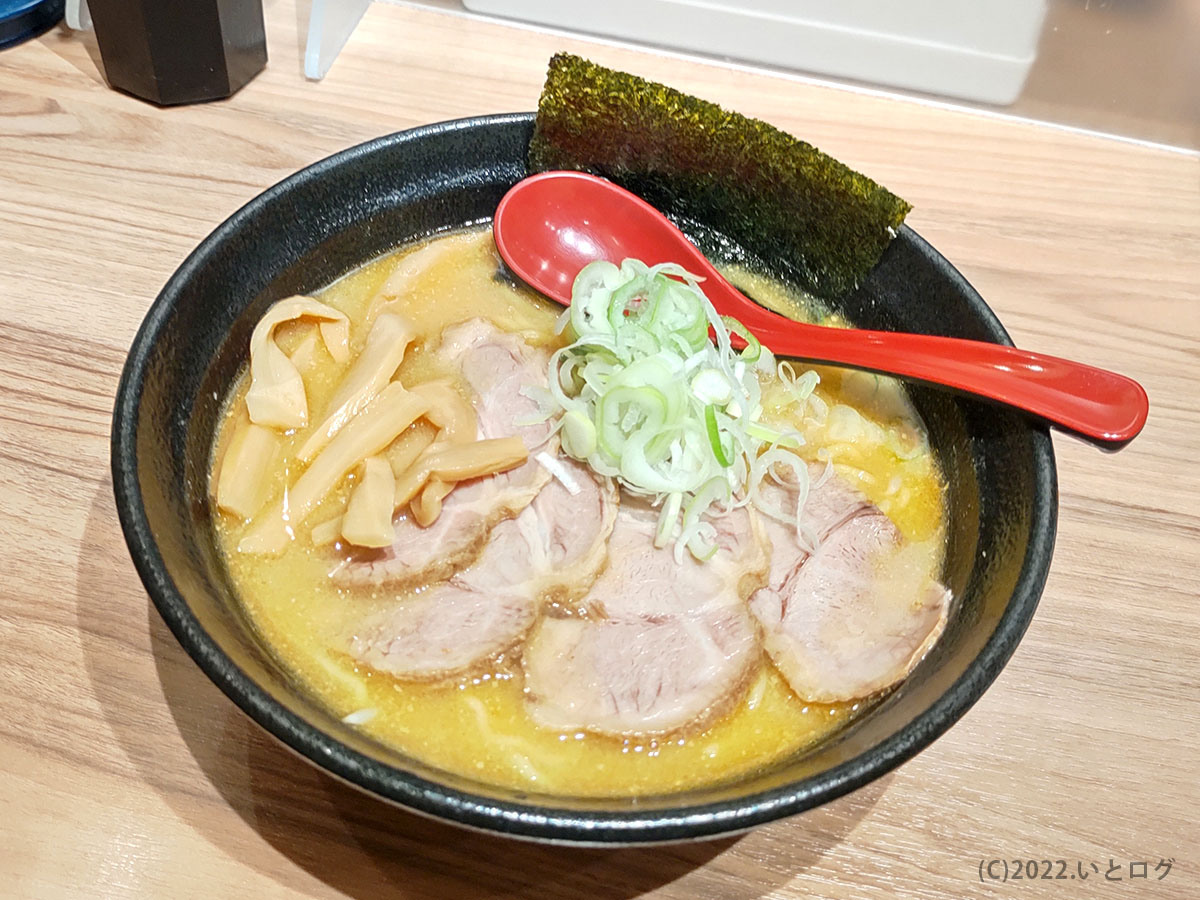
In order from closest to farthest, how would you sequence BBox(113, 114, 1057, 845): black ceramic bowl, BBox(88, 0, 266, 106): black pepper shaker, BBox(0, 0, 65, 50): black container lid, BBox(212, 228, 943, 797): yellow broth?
BBox(113, 114, 1057, 845): black ceramic bowl, BBox(212, 228, 943, 797): yellow broth, BBox(88, 0, 266, 106): black pepper shaker, BBox(0, 0, 65, 50): black container lid

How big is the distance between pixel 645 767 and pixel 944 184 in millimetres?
1289

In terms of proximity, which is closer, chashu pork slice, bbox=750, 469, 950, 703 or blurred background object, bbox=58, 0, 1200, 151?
chashu pork slice, bbox=750, 469, 950, 703

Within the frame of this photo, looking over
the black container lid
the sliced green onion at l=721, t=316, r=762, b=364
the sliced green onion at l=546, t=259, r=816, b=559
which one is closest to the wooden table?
the black container lid

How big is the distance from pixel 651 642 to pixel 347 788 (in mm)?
378

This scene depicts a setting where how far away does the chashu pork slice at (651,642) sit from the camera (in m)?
1.05

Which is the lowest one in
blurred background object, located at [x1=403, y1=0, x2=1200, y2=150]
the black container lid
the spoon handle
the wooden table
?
the wooden table

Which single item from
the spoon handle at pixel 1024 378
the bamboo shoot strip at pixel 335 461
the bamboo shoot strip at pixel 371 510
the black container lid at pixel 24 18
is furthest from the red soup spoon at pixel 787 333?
the black container lid at pixel 24 18

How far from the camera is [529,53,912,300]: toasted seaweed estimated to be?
1.31 m

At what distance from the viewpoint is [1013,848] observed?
1073 millimetres

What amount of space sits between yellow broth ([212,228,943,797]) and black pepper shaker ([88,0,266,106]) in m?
0.72

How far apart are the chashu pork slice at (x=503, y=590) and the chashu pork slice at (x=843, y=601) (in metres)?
0.23

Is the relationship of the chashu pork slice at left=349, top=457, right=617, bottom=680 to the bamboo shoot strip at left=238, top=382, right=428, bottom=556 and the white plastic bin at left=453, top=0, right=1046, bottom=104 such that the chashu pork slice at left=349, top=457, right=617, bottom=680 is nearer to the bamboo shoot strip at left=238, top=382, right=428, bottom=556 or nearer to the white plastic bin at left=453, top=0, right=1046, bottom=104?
the bamboo shoot strip at left=238, top=382, right=428, bottom=556

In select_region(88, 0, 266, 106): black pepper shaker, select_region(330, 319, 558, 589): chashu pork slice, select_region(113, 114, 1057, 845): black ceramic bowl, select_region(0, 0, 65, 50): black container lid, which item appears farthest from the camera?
select_region(0, 0, 65, 50): black container lid

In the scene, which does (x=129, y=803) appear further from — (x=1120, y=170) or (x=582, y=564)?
(x=1120, y=170)
